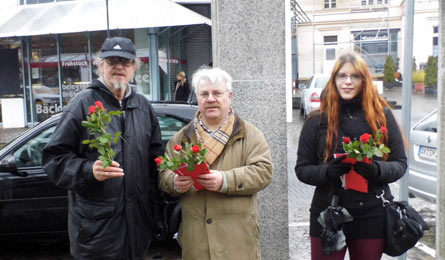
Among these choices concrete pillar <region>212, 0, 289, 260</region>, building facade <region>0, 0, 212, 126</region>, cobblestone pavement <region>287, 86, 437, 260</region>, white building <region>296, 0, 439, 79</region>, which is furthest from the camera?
white building <region>296, 0, 439, 79</region>

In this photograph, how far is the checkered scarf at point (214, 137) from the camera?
284cm

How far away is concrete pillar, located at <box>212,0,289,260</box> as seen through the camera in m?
4.01

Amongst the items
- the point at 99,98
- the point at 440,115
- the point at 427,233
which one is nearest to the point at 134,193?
the point at 99,98

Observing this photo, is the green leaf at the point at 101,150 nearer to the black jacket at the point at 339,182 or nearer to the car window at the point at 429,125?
the black jacket at the point at 339,182

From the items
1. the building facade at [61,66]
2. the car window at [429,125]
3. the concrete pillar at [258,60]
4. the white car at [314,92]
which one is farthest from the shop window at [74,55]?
the concrete pillar at [258,60]

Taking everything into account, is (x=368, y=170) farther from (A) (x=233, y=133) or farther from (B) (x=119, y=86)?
(B) (x=119, y=86)

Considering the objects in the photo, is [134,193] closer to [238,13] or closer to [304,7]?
[238,13]

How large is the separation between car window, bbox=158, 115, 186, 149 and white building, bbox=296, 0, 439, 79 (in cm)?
2672

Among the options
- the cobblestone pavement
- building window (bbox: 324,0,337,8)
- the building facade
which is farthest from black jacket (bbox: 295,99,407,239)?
building window (bbox: 324,0,337,8)

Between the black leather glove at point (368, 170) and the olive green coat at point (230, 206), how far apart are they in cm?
51

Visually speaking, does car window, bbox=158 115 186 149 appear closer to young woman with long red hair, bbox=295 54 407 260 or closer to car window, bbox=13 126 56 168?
car window, bbox=13 126 56 168

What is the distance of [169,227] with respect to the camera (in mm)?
3320

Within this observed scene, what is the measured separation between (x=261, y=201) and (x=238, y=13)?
157 cm

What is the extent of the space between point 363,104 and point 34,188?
142 inches
